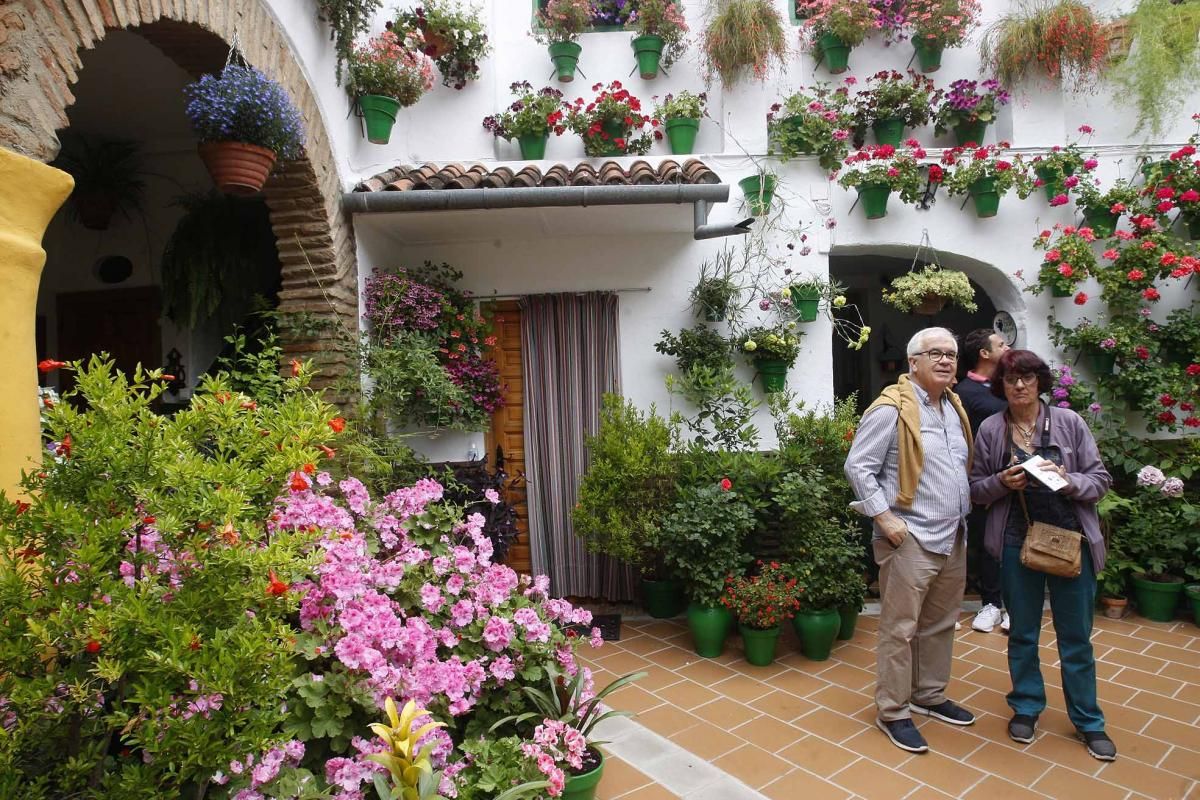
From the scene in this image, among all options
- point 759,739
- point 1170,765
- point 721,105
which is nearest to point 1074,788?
point 1170,765

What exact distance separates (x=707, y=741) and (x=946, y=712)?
4.26 feet

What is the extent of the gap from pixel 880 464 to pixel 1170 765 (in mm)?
1932

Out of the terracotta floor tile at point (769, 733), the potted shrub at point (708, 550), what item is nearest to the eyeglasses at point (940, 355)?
the potted shrub at point (708, 550)

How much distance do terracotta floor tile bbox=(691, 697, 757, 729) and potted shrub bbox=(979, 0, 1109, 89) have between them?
215 inches

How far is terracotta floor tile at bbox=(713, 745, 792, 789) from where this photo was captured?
324cm

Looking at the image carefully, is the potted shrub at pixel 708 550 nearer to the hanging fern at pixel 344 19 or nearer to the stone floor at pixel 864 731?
the stone floor at pixel 864 731

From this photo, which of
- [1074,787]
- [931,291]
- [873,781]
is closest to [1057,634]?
[1074,787]

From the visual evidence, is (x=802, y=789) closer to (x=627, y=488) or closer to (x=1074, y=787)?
(x=1074, y=787)

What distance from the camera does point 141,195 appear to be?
5.62 metres

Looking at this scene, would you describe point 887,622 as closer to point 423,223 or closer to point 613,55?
point 423,223

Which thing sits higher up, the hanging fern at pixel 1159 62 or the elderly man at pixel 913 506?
the hanging fern at pixel 1159 62

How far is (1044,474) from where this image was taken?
10.7 feet

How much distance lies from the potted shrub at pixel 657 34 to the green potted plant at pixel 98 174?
4104 millimetres

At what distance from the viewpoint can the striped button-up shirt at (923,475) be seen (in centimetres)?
337
